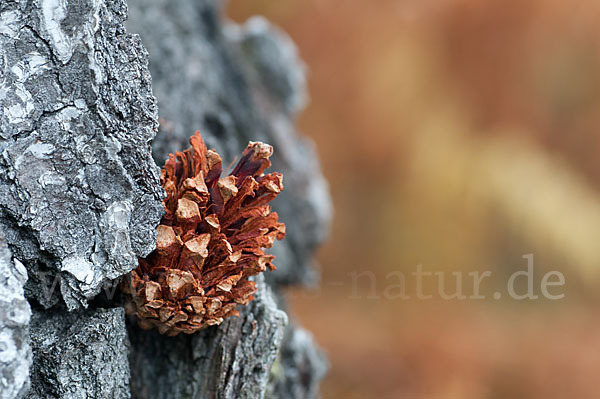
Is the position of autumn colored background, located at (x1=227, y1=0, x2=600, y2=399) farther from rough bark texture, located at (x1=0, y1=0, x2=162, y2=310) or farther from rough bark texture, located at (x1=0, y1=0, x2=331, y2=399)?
rough bark texture, located at (x1=0, y1=0, x2=162, y2=310)

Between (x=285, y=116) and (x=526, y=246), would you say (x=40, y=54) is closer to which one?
(x=285, y=116)

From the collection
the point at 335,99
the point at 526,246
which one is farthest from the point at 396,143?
the point at 526,246

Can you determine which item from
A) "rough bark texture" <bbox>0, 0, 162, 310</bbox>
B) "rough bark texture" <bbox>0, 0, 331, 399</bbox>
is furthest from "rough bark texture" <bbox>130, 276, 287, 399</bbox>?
"rough bark texture" <bbox>0, 0, 162, 310</bbox>

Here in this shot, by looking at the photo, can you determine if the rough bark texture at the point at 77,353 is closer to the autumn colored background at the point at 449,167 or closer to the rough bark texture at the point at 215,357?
the rough bark texture at the point at 215,357

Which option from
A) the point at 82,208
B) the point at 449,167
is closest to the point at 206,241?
the point at 82,208

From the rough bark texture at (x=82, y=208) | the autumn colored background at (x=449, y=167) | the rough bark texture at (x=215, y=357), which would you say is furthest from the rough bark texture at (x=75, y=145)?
the autumn colored background at (x=449, y=167)
